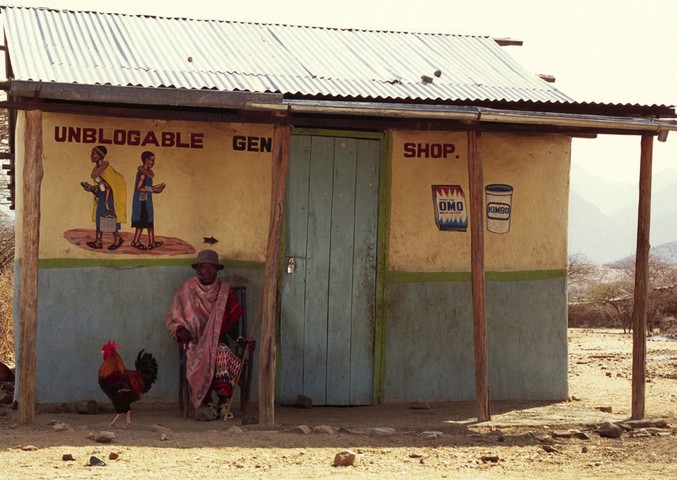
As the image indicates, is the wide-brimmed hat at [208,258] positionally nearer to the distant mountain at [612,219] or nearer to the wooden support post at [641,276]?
the wooden support post at [641,276]

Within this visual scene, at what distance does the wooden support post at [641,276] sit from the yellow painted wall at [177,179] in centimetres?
322

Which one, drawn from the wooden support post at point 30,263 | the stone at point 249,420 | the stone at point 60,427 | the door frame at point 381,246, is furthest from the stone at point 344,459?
the door frame at point 381,246

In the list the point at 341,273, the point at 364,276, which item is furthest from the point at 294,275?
the point at 364,276

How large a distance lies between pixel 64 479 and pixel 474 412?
460 cm

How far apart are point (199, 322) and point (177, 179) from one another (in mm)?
1307

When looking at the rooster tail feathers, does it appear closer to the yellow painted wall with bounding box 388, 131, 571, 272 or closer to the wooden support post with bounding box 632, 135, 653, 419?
the yellow painted wall with bounding box 388, 131, 571, 272

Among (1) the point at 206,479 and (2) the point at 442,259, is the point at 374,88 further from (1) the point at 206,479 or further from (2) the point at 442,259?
(1) the point at 206,479

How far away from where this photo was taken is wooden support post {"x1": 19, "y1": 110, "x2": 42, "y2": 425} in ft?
30.7

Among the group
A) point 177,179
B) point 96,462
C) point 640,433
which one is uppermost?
point 177,179

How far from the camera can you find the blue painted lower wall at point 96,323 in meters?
10.5

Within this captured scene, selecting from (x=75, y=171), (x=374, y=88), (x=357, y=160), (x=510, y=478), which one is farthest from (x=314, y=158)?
(x=510, y=478)

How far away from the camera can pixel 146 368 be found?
971 centimetres

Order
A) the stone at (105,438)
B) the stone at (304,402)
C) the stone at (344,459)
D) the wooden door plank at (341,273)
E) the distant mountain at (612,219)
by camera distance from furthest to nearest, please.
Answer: the distant mountain at (612,219), the wooden door plank at (341,273), the stone at (304,402), the stone at (105,438), the stone at (344,459)

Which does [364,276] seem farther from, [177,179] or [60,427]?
[60,427]
